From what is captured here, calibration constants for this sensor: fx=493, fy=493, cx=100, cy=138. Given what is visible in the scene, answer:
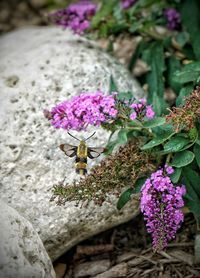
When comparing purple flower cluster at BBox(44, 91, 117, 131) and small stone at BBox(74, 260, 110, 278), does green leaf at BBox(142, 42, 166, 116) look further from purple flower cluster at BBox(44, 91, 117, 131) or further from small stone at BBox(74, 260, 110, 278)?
small stone at BBox(74, 260, 110, 278)

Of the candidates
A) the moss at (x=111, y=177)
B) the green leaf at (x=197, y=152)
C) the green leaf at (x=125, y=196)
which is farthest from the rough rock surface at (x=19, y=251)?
the green leaf at (x=197, y=152)

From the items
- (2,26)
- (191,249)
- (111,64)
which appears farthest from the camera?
(2,26)

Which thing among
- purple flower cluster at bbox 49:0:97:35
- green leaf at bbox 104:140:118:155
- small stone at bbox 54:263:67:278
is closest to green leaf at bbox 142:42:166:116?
purple flower cluster at bbox 49:0:97:35

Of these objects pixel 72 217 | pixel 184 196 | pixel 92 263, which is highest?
pixel 184 196

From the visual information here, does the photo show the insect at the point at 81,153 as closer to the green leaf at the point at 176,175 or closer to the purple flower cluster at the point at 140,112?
the purple flower cluster at the point at 140,112

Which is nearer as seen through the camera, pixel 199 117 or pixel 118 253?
pixel 199 117

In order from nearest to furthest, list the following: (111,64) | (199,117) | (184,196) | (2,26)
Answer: (199,117) < (184,196) < (111,64) < (2,26)

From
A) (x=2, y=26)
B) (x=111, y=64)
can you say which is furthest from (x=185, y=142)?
(x=2, y=26)

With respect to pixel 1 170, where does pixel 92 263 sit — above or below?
below

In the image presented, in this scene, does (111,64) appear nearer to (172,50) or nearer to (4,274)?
(172,50)
